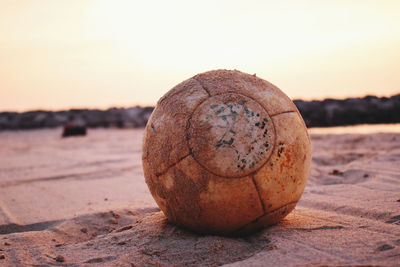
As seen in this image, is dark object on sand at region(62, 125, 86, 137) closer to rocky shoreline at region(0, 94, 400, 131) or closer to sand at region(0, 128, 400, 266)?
rocky shoreline at region(0, 94, 400, 131)

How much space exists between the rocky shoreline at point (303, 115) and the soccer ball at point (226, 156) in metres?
12.5

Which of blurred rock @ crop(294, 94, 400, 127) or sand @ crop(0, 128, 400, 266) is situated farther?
blurred rock @ crop(294, 94, 400, 127)

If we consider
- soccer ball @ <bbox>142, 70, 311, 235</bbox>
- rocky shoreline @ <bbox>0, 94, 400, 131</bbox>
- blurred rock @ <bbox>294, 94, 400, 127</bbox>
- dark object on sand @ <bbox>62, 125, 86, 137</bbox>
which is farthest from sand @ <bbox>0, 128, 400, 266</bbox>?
rocky shoreline @ <bbox>0, 94, 400, 131</bbox>

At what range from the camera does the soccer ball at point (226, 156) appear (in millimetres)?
2545

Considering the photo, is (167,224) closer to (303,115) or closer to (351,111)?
(303,115)

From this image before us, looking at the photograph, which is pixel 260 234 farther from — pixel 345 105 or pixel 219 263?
pixel 345 105

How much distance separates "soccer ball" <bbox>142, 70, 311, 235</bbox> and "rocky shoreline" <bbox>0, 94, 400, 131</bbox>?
12.5 metres

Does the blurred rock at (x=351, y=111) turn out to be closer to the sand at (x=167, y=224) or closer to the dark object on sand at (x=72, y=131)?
the sand at (x=167, y=224)

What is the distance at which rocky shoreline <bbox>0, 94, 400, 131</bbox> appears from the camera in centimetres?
1416

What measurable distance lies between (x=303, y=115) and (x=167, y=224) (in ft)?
43.0

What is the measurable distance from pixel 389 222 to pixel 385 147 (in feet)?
15.3

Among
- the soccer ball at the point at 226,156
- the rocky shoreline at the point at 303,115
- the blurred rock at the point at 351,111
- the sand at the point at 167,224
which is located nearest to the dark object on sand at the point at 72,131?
the rocky shoreline at the point at 303,115

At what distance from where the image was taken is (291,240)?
258cm

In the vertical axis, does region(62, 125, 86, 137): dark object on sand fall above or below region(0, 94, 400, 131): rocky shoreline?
below
